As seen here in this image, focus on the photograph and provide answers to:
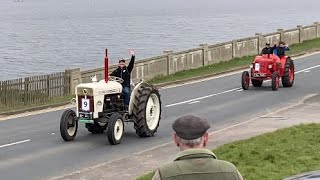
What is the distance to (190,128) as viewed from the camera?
15.1 feet

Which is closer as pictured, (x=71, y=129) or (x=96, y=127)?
(x=71, y=129)

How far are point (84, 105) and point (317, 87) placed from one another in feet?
48.1

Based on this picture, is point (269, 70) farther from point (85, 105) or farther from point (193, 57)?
point (85, 105)

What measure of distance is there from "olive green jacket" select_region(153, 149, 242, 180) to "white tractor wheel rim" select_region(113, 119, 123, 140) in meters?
11.0

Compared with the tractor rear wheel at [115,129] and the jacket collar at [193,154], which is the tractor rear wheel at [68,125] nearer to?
the tractor rear wheel at [115,129]

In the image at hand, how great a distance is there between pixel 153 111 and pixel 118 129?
4.53 feet

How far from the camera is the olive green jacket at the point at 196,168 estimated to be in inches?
177

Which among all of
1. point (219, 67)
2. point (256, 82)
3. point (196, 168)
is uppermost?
point (196, 168)

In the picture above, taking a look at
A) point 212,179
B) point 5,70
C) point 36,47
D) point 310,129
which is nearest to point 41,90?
point 310,129

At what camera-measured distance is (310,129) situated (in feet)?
50.1

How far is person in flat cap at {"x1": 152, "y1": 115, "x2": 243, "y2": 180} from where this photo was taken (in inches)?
177

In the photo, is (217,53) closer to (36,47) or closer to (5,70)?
(5,70)

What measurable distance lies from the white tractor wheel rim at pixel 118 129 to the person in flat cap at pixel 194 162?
35.7ft

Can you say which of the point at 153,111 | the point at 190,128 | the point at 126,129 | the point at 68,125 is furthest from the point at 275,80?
the point at 190,128
